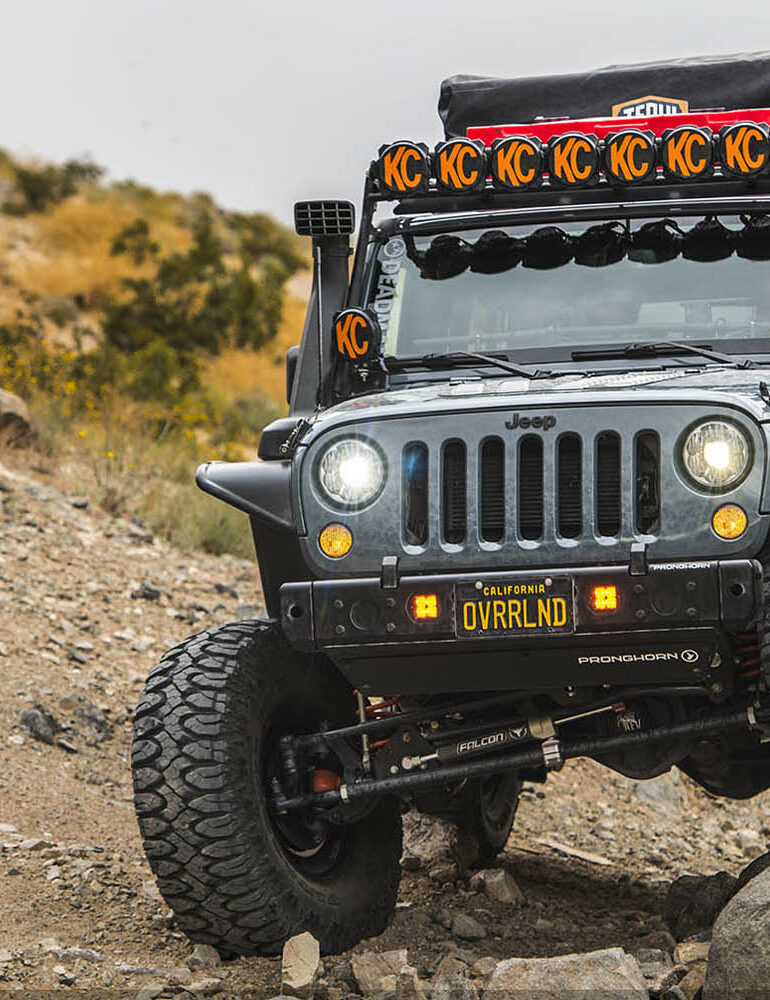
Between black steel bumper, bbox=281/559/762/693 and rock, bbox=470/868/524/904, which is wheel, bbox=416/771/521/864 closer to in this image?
rock, bbox=470/868/524/904

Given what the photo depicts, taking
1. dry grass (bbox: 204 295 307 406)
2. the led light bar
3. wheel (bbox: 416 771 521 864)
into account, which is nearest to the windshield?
the led light bar

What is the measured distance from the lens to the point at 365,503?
4000 mm

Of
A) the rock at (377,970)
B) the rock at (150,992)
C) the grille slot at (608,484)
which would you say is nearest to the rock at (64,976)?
the rock at (150,992)

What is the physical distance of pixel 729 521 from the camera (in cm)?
379

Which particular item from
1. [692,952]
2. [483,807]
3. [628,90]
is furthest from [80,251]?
[692,952]

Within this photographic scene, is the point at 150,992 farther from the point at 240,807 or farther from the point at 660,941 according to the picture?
the point at 660,941

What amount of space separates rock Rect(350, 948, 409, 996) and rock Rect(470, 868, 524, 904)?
50.2 inches

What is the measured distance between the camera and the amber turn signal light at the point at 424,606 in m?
3.90

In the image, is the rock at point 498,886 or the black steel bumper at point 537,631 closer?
the black steel bumper at point 537,631

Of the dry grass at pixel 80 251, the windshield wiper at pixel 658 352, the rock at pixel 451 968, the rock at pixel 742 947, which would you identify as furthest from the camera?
the dry grass at pixel 80 251

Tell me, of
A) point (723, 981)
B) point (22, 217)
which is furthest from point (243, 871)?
point (22, 217)

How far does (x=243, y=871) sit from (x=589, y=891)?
6.45 ft

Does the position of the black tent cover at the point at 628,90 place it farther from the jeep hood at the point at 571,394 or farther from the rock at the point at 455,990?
the rock at the point at 455,990

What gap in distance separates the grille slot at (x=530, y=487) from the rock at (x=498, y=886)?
1.84m
